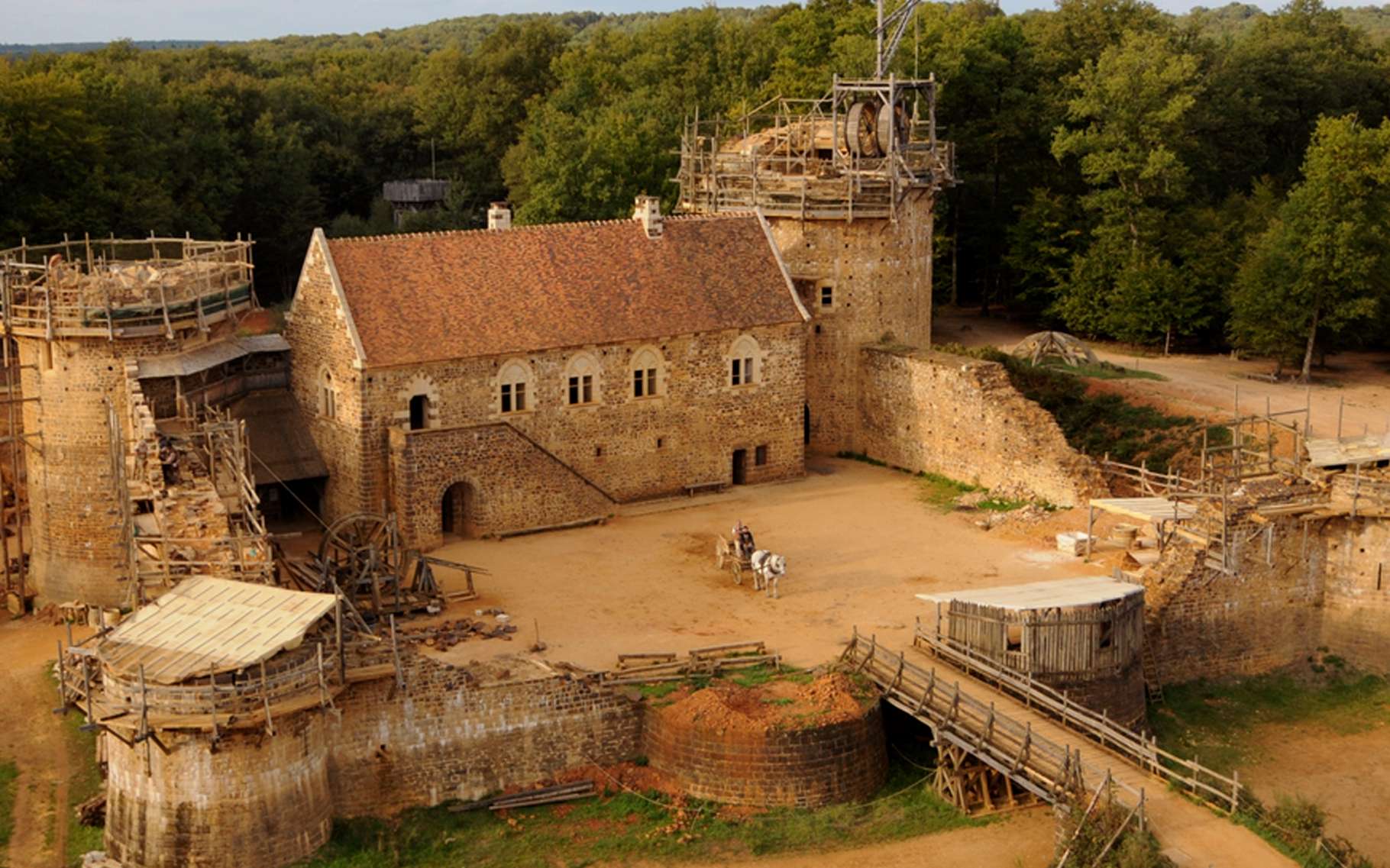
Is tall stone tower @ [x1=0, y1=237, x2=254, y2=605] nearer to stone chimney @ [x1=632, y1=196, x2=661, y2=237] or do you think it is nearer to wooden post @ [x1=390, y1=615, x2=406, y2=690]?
wooden post @ [x1=390, y1=615, x2=406, y2=690]

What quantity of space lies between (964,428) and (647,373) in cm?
795

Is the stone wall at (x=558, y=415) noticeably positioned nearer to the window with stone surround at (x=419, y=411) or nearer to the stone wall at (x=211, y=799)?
the window with stone surround at (x=419, y=411)

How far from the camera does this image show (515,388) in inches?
1639

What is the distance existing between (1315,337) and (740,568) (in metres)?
25.1

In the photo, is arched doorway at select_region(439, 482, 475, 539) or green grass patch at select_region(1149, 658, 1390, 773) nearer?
green grass patch at select_region(1149, 658, 1390, 773)

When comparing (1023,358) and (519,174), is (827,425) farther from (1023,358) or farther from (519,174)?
(519,174)

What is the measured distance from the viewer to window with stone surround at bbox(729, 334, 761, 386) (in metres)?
44.6

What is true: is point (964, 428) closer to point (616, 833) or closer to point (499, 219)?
point (499, 219)

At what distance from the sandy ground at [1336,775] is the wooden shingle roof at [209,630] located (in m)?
16.7

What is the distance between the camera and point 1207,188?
227ft

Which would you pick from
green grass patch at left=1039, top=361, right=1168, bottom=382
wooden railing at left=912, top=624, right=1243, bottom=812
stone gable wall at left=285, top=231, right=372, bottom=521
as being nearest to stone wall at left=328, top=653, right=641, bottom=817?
wooden railing at left=912, top=624, right=1243, bottom=812

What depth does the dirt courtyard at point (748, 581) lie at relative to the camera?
114 feet

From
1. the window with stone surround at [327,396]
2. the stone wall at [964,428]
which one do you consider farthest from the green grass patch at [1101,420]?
the window with stone surround at [327,396]

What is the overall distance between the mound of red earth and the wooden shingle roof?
6.45m
